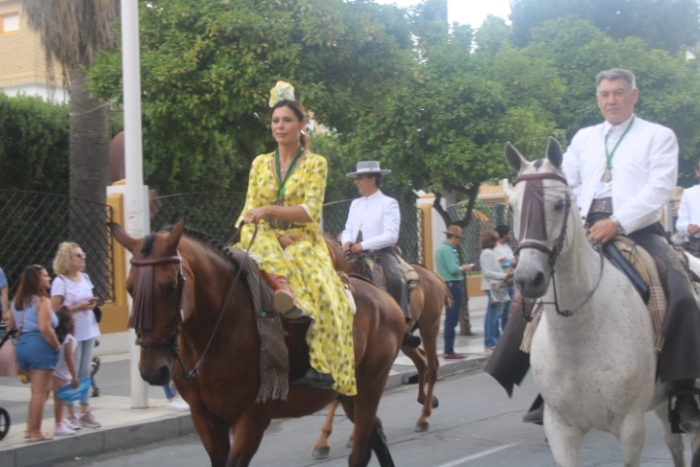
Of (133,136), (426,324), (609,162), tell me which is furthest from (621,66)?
(609,162)

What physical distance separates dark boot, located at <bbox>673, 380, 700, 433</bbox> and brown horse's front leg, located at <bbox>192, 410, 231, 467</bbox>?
266cm

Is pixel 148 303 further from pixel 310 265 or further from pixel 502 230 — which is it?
pixel 502 230

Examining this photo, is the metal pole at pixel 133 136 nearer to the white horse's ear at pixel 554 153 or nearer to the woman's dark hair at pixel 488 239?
the white horse's ear at pixel 554 153

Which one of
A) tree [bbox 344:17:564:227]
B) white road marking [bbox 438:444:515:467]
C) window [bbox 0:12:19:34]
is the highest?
window [bbox 0:12:19:34]

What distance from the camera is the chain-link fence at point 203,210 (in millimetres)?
15125

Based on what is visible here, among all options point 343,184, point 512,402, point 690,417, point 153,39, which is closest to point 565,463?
point 690,417

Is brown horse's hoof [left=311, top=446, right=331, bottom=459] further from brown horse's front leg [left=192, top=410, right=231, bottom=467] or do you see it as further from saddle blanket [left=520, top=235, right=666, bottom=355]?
saddle blanket [left=520, top=235, right=666, bottom=355]

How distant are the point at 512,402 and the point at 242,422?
21.3 ft

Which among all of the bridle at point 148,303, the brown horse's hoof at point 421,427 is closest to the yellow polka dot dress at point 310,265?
the bridle at point 148,303

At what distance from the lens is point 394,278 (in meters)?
9.88

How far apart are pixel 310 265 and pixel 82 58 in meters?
12.2

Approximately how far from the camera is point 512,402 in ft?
35.7

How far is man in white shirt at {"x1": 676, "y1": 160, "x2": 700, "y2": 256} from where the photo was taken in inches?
353

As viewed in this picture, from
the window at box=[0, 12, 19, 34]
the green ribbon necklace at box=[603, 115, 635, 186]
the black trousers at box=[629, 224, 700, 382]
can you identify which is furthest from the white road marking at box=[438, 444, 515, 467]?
the window at box=[0, 12, 19, 34]
